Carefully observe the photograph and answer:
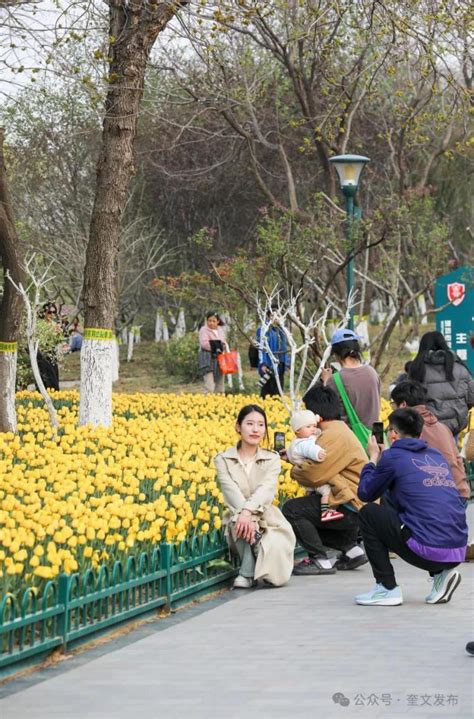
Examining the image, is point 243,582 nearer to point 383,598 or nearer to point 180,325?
point 383,598

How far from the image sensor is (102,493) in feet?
30.1

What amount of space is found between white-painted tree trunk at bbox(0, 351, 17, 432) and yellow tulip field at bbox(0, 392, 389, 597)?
0.26 meters

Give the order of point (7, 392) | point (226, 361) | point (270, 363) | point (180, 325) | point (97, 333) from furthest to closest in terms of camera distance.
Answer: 1. point (180, 325)
2. point (226, 361)
3. point (270, 363)
4. point (7, 392)
5. point (97, 333)

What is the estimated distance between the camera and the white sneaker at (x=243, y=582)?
350 inches

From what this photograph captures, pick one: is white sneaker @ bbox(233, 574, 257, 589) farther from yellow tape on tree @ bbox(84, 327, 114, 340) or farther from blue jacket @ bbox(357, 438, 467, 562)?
yellow tape on tree @ bbox(84, 327, 114, 340)

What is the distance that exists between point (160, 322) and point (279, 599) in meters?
41.4

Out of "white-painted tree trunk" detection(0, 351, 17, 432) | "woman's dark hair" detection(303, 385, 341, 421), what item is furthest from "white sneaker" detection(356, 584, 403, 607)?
"white-painted tree trunk" detection(0, 351, 17, 432)

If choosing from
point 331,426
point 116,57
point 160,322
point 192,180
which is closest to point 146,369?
point 192,180

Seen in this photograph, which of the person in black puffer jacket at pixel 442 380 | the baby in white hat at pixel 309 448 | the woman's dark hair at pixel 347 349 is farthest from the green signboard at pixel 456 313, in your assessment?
the baby in white hat at pixel 309 448

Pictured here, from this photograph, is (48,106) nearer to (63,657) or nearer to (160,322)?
(160,322)

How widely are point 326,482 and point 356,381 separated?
97cm

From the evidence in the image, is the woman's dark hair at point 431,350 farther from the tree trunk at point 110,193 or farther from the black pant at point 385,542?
the tree trunk at point 110,193

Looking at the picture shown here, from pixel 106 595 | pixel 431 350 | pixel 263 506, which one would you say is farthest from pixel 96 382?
pixel 106 595

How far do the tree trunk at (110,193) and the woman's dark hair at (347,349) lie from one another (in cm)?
414
